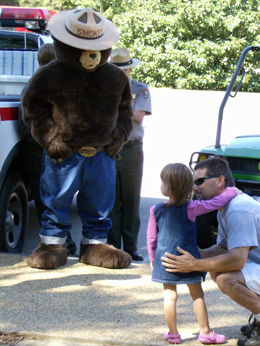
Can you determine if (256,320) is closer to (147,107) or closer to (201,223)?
(201,223)

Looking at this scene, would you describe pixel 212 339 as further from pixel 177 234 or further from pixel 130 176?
pixel 130 176

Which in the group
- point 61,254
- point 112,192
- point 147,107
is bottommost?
point 61,254

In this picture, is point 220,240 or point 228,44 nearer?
point 220,240

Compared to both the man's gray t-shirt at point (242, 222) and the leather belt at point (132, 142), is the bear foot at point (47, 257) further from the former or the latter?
the man's gray t-shirt at point (242, 222)

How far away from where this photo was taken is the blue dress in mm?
2623

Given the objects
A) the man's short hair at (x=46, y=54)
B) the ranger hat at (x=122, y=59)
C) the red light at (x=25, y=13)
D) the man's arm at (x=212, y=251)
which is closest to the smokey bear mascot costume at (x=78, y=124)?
the man's short hair at (x=46, y=54)

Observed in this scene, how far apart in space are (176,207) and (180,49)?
20573mm

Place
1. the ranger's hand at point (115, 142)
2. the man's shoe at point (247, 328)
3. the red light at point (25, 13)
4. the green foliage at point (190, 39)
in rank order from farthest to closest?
the green foliage at point (190, 39) → the red light at point (25, 13) → the ranger's hand at point (115, 142) → the man's shoe at point (247, 328)

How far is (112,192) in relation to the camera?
3875 mm

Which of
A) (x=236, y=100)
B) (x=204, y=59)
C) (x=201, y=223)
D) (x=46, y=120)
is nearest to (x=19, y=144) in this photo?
(x=46, y=120)

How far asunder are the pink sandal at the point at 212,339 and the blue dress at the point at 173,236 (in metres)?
0.30

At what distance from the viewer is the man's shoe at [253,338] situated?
2.60 m

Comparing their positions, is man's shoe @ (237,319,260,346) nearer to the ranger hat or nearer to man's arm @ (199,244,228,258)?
man's arm @ (199,244,228,258)

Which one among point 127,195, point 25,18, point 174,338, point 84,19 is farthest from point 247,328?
point 25,18
